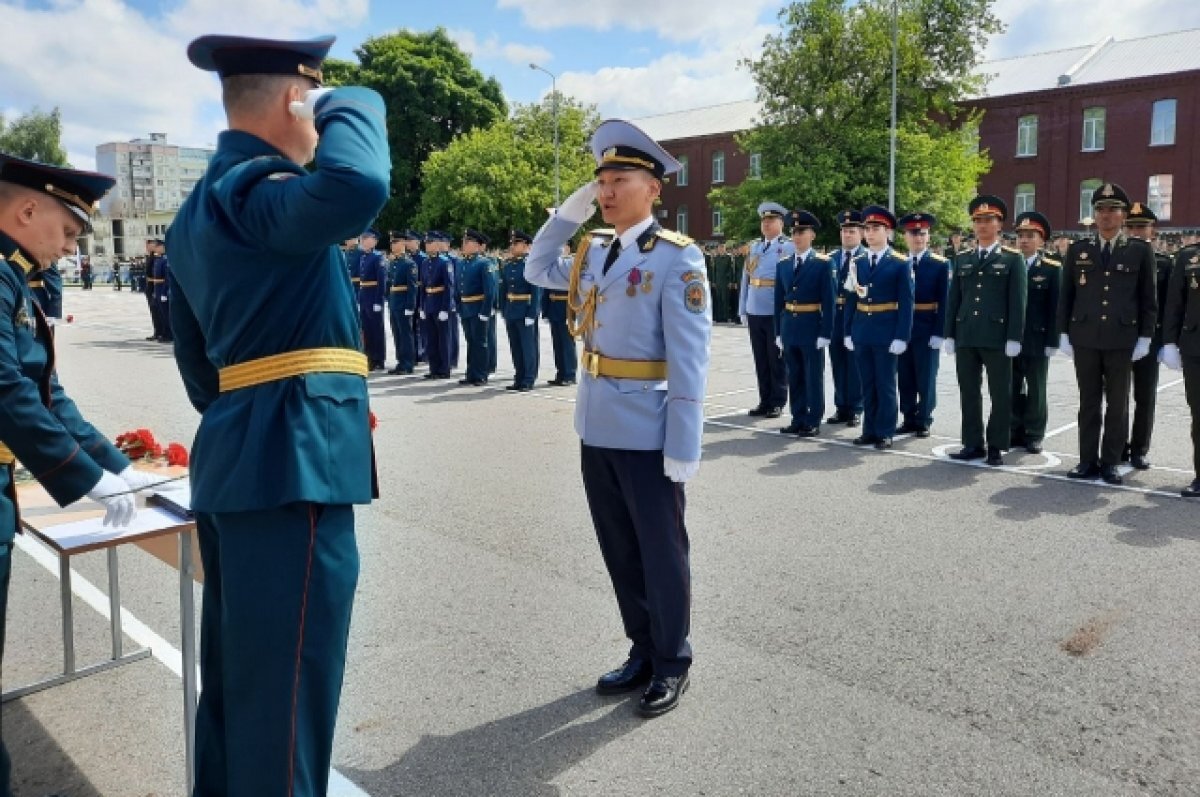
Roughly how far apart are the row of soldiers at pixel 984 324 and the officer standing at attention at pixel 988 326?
1 cm

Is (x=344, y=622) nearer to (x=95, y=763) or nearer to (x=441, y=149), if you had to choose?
(x=95, y=763)

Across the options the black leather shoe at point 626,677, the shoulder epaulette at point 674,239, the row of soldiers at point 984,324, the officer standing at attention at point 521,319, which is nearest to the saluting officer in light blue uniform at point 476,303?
the officer standing at attention at point 521,319

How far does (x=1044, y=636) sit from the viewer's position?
4.36 m

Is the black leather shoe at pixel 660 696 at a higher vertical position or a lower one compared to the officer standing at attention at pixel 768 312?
lower

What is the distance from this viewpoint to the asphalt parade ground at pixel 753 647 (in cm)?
323

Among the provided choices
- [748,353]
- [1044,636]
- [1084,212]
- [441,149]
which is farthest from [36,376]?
[441,149]

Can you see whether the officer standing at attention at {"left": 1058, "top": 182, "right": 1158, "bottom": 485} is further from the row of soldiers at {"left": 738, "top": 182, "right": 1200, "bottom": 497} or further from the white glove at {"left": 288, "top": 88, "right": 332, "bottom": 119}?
the white glove at {"left": 288, "top": 88, "right": 332, "bottom": 119}

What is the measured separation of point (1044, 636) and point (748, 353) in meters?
13.1

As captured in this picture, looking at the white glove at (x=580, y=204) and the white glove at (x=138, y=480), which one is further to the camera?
the white glove at (x=580, y=204)

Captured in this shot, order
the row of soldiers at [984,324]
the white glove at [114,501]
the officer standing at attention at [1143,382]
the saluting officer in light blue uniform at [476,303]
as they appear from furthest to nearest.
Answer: the saluting officer in light blue uniform at [476,303] < the officer standing at attention at [1143,382] < the row of soldiers at [984,324] < the white glove at [114,501]

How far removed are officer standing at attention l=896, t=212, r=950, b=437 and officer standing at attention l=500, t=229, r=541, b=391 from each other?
519cm

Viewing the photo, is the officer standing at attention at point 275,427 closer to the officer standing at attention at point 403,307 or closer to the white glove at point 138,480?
the white glove at point 138,480

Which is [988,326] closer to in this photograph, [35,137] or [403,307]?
[403,307]

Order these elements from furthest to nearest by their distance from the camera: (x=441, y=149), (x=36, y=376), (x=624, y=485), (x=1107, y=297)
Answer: (x=441, y=149) < (x=1107, y=297) < (x=624, y=485) < (x=36, y=376)
